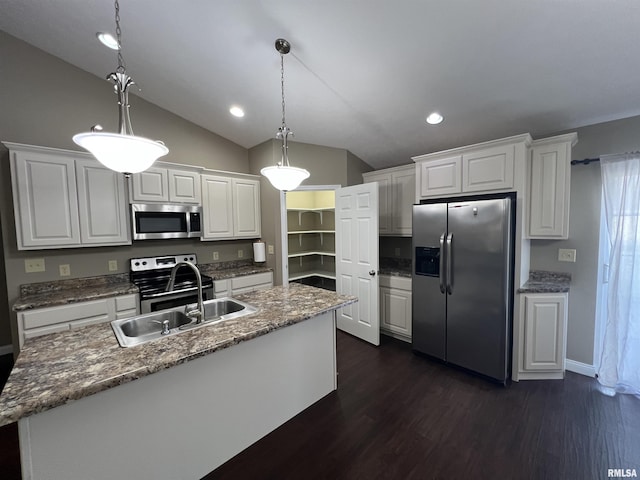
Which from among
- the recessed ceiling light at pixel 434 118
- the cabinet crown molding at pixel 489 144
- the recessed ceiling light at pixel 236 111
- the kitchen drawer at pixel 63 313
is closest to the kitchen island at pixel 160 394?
the kitchen drawer at pixel 63 313

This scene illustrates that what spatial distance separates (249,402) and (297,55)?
8.60ft

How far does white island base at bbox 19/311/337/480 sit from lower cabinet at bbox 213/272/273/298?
1.61m

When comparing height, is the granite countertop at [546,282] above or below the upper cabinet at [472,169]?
below

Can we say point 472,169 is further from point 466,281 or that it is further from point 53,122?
point 53,122

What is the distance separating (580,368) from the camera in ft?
8.51

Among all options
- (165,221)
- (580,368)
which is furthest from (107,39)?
(580,368)

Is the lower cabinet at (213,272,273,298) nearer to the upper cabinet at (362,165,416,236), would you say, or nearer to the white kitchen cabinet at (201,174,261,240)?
the white kitchen cabinet at (201,174,261,240)

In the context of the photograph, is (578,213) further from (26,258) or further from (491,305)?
(26,258)

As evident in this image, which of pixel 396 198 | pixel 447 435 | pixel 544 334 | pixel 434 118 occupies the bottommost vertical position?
pixel 447 435

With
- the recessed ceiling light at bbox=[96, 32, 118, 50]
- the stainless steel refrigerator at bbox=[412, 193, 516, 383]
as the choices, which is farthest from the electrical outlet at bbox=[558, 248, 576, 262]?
the recessed ceiling light at bbox=[96, 32, 118, 50]

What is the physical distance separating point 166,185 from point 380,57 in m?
2.59

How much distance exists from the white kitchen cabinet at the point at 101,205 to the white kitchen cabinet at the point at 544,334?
411cm

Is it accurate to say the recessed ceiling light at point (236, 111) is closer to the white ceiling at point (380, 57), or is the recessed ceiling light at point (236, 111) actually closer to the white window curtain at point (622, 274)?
the white ceiling at point (380, 57)

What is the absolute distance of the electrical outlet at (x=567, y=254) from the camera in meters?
2.60
